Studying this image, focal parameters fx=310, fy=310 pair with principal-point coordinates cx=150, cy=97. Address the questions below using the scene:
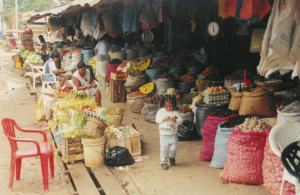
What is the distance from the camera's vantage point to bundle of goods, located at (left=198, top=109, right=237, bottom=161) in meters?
5.04

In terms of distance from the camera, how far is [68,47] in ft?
62.5

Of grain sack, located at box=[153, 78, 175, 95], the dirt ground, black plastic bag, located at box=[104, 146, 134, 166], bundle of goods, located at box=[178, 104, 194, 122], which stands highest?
grain sack, located at box=[153, 78, 175, 95]

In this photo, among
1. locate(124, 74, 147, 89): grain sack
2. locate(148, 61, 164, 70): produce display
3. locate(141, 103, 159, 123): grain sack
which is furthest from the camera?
locate(148, 61, 164, 70): produce display

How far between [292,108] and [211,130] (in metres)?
1.29

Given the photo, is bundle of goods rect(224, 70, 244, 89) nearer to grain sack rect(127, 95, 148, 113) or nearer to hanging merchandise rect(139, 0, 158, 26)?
grain sack rect(127, 95, 148, 113)

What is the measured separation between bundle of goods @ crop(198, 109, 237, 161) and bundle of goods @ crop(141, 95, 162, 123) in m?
2.54

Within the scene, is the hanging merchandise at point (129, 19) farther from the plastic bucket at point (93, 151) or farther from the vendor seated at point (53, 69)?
the plastic bucket at point (93, 151)

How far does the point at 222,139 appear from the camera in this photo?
463 cm

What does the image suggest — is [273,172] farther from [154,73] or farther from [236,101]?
[154,73]

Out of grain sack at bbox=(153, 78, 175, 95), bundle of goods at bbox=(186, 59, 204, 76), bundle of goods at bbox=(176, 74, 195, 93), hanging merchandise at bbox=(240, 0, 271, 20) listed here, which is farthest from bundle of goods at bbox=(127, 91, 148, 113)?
hanging merchandise at bbox=(240, 0, 271, 20)

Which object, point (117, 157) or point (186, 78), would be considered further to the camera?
point (186, 78)

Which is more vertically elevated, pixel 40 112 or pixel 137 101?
pixel 137 101

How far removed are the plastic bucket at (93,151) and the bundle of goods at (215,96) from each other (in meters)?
2.30

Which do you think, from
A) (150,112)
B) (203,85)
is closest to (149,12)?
(203,85)
